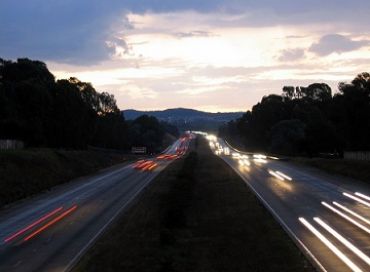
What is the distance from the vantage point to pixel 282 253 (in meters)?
22.7

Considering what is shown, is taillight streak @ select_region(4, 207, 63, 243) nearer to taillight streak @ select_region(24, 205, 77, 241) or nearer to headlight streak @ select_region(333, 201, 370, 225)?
taillight streak @ select_region(24, 205, 77, 241)

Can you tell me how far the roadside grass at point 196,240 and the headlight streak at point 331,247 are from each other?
4.10 feet

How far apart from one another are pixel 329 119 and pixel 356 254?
112 m

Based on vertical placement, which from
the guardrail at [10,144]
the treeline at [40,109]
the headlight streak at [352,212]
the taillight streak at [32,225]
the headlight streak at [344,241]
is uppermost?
the treeline at [40,109]

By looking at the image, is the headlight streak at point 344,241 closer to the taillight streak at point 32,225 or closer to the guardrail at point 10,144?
the taillight streak at point 32,225

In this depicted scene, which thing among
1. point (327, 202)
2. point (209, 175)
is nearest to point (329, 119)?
point (209, 175)

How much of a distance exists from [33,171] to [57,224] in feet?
95.3

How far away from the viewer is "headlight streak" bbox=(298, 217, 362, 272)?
1997cm

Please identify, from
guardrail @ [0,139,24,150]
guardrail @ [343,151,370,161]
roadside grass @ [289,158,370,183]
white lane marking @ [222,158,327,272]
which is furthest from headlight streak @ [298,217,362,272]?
guardrail @ [0,139,24,150]

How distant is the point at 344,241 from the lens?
2514cm

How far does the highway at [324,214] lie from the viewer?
22.1m

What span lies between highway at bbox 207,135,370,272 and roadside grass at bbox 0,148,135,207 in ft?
58.6

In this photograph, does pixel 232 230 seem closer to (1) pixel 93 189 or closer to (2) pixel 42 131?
(1) pixel 93 189

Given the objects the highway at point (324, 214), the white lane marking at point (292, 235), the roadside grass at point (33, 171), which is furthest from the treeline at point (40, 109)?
the white lane marking at point (292, 235)
